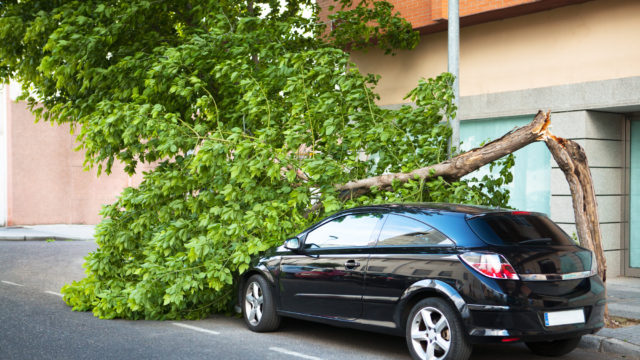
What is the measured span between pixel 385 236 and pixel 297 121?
9.57 ft

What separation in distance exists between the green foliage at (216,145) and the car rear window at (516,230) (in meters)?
1.94

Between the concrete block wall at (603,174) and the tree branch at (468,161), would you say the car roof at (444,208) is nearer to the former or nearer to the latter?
the tree branch at (468,161)

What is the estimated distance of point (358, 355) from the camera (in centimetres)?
702

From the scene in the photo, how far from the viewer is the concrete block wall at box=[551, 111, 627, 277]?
39.9 ft

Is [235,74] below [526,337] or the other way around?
the other way around

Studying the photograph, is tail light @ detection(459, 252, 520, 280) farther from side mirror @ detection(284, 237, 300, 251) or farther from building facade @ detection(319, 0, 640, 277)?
building facade @ detection(319, 0, 640, 277)

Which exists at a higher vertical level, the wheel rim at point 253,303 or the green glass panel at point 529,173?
the green glass panel at point 529,173

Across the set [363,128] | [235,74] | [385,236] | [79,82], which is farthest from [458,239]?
[79,82]

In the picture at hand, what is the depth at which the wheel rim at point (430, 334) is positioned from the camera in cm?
615

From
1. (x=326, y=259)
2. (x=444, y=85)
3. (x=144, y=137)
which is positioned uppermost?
(x=444, y=85)

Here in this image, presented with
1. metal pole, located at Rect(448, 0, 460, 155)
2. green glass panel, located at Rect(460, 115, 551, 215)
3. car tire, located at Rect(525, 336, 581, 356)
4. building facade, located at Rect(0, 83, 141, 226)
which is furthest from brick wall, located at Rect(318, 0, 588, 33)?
building facade, located at Rect(0, 83, 141, 226)

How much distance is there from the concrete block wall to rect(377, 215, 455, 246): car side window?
6.35 meters

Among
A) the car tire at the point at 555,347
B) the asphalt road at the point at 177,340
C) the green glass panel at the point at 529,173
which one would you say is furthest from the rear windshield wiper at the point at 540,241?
the green glass panel at the point at 529,173

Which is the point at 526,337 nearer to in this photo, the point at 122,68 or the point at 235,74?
the point at 235,74
